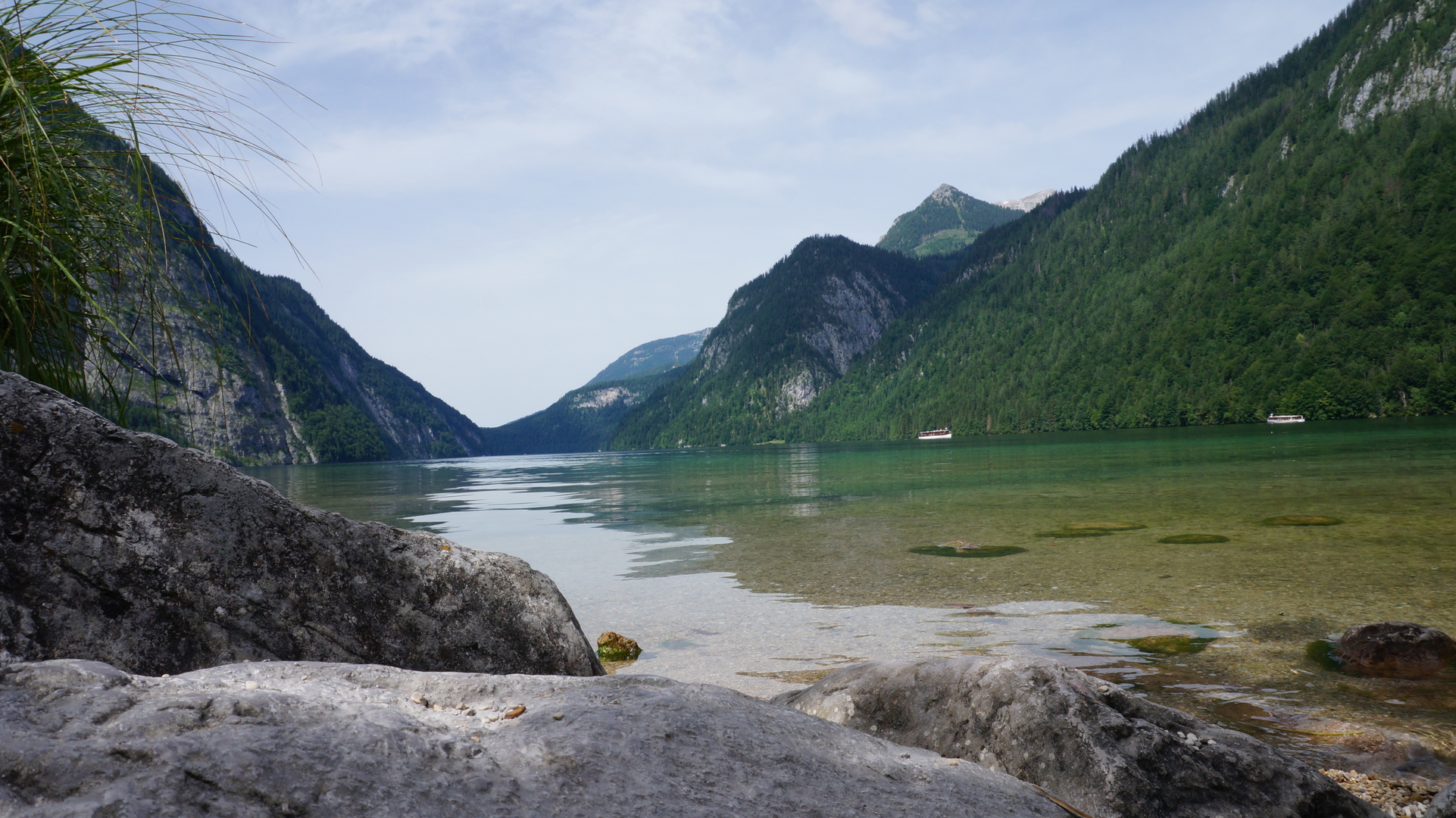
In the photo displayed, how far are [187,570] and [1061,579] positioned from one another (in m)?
11.3

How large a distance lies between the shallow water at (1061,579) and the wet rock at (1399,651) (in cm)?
25

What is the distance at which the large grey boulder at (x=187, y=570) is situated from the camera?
280 cm

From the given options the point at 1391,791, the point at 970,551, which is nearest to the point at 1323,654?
the point at 1391,791

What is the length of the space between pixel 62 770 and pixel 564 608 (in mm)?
3180

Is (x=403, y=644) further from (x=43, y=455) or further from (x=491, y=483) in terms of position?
(x=491, y=483)

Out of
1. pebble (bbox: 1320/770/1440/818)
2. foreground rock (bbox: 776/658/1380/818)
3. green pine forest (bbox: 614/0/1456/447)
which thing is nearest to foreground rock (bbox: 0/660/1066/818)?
foreground rock (bbox: 776/658/1380/818)

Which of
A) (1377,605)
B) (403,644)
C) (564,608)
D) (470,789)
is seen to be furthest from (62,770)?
Result: (1377,605)

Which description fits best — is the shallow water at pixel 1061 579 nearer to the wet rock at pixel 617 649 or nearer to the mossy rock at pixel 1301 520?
the mossy rock at pixel 1301 520

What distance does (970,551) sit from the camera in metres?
14.5

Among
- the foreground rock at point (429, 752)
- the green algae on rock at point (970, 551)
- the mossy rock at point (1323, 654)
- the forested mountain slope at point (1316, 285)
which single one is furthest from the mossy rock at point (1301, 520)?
the forested mountain slope at point (1316, 285)

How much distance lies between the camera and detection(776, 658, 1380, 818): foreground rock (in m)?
3.28

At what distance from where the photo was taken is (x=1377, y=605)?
29.8 feet

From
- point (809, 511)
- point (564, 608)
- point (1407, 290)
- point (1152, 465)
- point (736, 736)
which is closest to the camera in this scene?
point (736, 736)

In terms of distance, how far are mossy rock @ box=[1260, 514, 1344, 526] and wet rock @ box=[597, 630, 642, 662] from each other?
46.8ft
